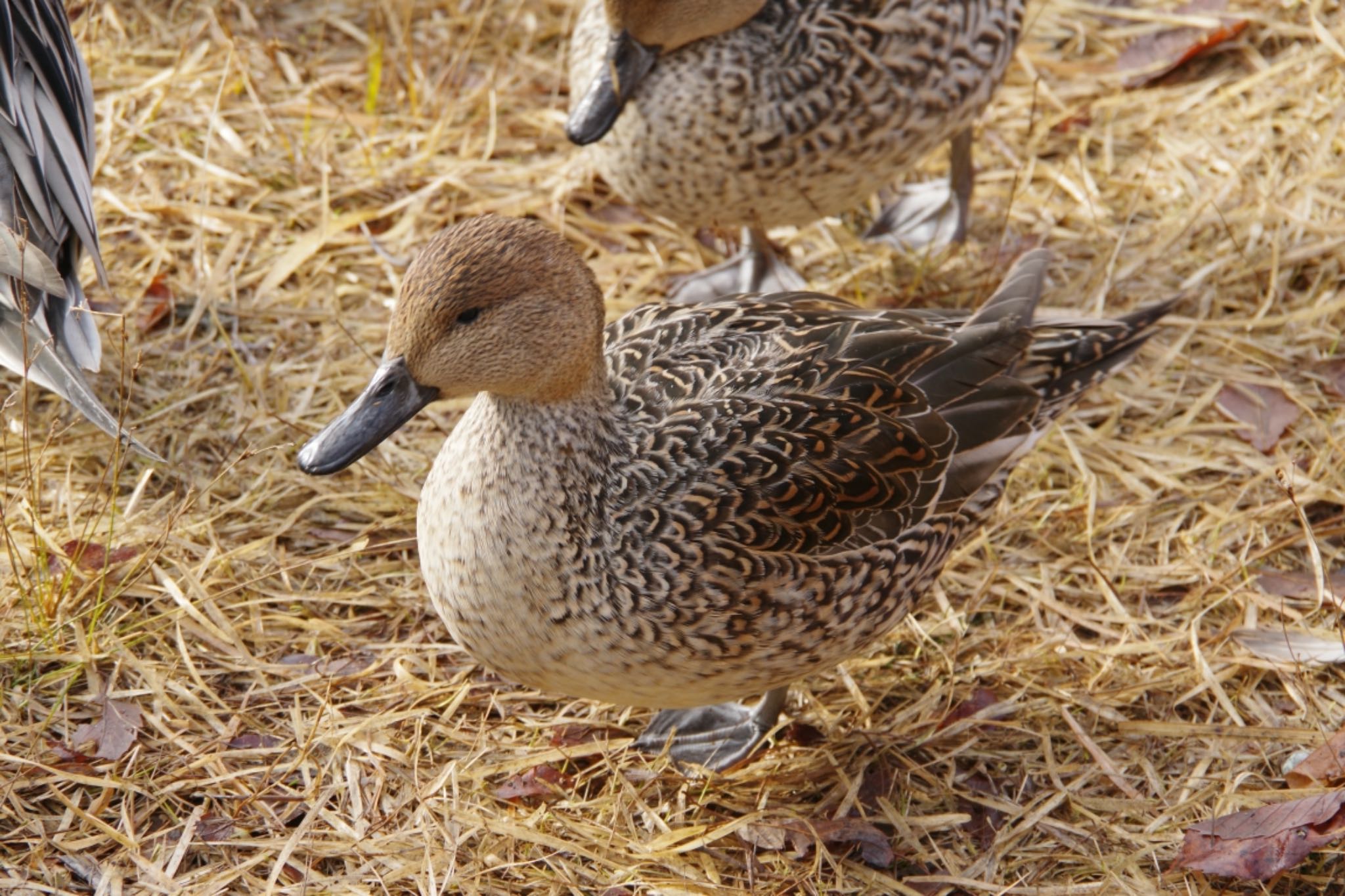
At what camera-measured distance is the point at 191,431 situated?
3.64 m

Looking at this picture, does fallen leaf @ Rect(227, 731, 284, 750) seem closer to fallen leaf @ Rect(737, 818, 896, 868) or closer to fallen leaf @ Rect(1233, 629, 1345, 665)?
fallen leaf @ Rect(737, 818, 896, 868)

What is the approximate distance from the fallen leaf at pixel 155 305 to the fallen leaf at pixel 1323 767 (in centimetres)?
294

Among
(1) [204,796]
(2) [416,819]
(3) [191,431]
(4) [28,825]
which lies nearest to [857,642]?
(2) [416,819]

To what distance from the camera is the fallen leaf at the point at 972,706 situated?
3049mm

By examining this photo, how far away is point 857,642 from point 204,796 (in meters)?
1.28

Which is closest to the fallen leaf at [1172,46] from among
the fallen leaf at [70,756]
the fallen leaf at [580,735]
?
the fallen leaf at [580,735]

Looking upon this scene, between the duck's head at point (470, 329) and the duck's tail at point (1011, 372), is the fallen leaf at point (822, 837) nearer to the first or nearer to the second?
the duck's tail at point (1011, 372)

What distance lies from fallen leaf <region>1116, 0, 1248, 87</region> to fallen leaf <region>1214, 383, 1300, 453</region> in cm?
142

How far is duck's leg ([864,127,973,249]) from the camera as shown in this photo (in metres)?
4.25

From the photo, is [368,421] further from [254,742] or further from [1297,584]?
[1297,584]

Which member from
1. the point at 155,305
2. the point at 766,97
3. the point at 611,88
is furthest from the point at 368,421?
the point at 155,305

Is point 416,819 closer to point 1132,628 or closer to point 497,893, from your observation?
point 497,893

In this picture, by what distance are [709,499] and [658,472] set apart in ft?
0.35

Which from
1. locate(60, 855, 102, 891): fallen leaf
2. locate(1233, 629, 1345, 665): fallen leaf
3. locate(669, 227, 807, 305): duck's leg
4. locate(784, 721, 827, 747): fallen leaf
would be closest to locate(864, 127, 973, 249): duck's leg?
locate(669, 227, 807, 305): duck's leg
